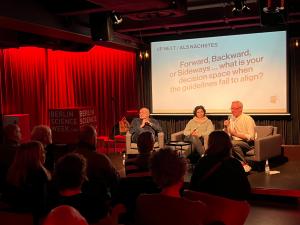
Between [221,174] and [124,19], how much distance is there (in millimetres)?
5405

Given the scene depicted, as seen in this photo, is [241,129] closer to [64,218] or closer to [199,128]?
[199,128]

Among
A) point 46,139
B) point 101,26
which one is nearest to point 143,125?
point 101,26

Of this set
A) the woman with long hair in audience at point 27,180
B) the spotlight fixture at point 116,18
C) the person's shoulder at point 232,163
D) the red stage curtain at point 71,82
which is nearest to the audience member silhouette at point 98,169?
the woman with long hair in audience at point 27,180

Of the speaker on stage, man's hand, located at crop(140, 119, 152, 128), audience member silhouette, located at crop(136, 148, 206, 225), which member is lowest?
audience member silhouette, located at crop(136, 148, 206, 225)

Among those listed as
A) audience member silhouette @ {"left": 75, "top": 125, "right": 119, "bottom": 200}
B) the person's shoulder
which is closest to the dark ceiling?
audience member silhouette @ {"left": 75, "top": 125, "right": 119, "bottom": 200}

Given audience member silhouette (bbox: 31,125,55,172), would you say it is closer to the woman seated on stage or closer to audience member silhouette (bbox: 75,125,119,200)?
audience member silhouette (bbox: 75,125,119,200)

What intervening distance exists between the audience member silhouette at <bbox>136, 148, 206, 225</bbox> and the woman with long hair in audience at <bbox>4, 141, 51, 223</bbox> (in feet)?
4.12

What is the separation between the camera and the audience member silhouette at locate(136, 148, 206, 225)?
206 centimetres

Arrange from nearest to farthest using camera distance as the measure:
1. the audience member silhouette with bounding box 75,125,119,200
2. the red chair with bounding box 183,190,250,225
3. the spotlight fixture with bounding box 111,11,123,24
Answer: the red chair with bounding box 183,190,250,225, the audience member silhouette with bounding box 75,125,119,200, the spotlight fixture with bounding box 111,11,123,24

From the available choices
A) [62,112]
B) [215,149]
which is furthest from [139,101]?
[215,149]

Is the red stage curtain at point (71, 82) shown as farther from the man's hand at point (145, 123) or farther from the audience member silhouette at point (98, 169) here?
the audience member silhouette at point (98, 169)

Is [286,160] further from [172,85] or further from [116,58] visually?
[116,58]

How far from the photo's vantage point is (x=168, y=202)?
2111 millimetres

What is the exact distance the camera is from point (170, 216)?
6.82 ft
